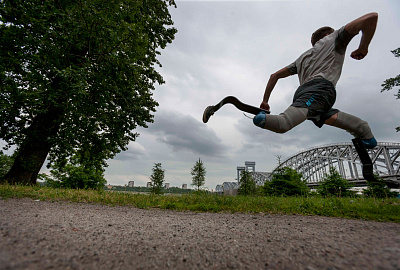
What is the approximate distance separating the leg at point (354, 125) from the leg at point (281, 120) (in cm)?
92

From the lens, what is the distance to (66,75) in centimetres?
695

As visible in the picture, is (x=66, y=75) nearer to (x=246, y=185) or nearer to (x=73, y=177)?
(x=73, y=177)

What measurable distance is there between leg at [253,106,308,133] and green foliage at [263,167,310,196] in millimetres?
11457

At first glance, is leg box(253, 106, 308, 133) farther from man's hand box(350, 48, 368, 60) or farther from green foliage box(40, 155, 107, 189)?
green foliage box(40, 155, 107, 189)

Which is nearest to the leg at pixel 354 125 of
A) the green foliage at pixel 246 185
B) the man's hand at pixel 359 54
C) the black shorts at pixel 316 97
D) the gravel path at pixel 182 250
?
the black shorts at pixel 316 97

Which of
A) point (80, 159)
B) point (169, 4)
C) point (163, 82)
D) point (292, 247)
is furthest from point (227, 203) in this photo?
point (169, 4)

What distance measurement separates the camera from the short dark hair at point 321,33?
3309 millimetres

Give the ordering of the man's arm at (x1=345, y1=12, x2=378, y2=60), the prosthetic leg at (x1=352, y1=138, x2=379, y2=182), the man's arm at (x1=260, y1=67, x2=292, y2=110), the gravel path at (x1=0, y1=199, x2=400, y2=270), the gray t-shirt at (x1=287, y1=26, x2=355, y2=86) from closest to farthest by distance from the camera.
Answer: the gravel path at (x1=0, y1=199, x2=400, y2=270)
the man's arm at (x1=345, y1=12, x2=378, y2=60)
the gray t-shirt at (x1=287, y1=26, x2=355, y2=86)
the prosthetic leg at (x1=352, y1=138, x2=379, y2=182)
the man's arm at (x1=260, y1=67, x2=292, y2=110)

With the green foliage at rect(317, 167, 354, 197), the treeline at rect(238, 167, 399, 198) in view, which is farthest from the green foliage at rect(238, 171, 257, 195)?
the green foliage at rect(317, 167, 354, 197)

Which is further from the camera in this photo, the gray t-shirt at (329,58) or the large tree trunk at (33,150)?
the large tree trunk at (33,150)

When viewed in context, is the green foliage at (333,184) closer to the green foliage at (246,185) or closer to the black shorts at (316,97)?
the green foliage at (246,185)

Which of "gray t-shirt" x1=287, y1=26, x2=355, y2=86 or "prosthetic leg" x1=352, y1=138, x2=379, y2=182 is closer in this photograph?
"gray t-shirt" x1=287, y1=26, x2=355, y2=86

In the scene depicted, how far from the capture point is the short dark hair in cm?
331

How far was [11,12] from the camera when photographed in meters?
7.60
